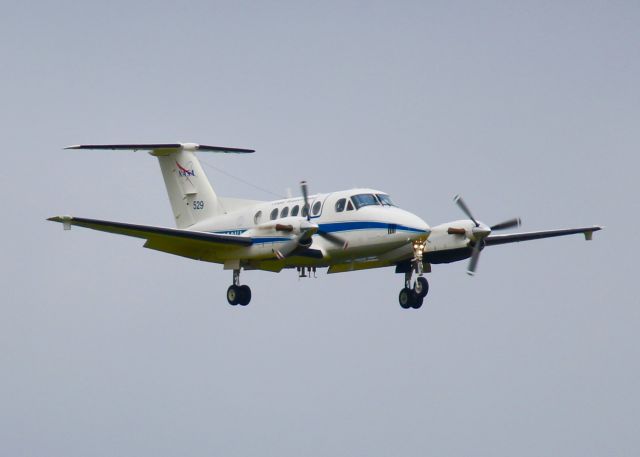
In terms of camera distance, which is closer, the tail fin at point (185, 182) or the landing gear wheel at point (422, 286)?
the landing gear wheel at point (422, 286)

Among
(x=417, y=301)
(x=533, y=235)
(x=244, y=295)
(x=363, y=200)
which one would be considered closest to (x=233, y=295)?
(x=244, y=295)

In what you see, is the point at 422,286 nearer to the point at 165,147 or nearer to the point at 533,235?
the point at 533,235

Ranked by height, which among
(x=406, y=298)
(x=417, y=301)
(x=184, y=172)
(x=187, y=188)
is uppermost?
(x=184, y=172)

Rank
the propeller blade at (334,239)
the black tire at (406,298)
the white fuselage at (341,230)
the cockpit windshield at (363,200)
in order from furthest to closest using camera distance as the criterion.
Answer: the black tire at (406,298)
the cockpit windshield at (363,200)
the propeller blade at (334,239)
the white fuselage at (341,230)

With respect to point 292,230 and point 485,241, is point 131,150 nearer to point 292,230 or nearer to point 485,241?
point 292,230

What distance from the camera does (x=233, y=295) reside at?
39938 millimetres

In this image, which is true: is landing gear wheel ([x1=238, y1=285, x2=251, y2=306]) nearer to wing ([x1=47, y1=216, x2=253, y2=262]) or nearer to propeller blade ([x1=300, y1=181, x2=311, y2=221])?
wing ([x1=47, y1=216, x2=253, y2=262])

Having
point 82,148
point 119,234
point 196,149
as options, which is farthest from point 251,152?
point 119,234

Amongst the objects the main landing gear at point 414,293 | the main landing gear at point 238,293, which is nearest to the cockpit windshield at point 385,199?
the main landing gear at point 414,293

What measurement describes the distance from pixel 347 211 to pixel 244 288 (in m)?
4.45

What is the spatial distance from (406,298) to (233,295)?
Answer: 18.2 feet

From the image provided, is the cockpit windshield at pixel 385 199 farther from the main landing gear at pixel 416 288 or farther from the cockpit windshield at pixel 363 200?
the main landing gear at pixel 416 288

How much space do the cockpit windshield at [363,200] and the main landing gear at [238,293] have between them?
15.1 feet

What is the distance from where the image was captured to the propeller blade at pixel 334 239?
1485 inches
